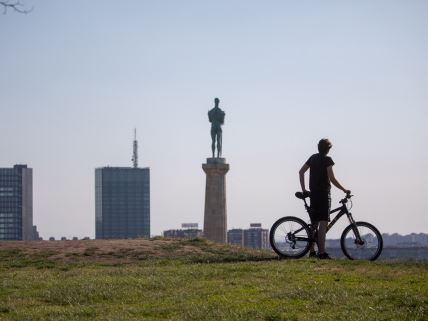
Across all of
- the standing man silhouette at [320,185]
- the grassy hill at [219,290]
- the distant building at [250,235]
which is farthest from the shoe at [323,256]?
the distant building at [250,235]

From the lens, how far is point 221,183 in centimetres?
3706

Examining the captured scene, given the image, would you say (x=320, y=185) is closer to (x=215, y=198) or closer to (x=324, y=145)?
(x=324, y=145)

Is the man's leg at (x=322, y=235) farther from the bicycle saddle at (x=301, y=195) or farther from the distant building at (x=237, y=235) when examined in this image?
the distant building at (x=237, y=235)

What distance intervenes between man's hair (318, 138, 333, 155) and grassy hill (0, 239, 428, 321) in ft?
7.42

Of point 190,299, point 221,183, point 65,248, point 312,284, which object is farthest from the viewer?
point 221,183

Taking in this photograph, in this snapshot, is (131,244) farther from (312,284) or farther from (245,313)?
(245,313)

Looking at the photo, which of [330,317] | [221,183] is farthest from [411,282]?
[221,183]

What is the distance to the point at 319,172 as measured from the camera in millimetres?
16500

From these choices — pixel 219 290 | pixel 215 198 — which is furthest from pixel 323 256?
pixel 215 198

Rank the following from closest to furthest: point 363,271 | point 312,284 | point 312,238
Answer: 1. point 312,284
2. point 363,271
3. point 312,238

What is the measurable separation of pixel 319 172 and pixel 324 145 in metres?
0.52

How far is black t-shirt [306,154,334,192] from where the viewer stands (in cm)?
1645

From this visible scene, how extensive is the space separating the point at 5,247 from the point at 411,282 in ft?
37.1

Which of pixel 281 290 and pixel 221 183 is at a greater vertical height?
pixel 221 183
